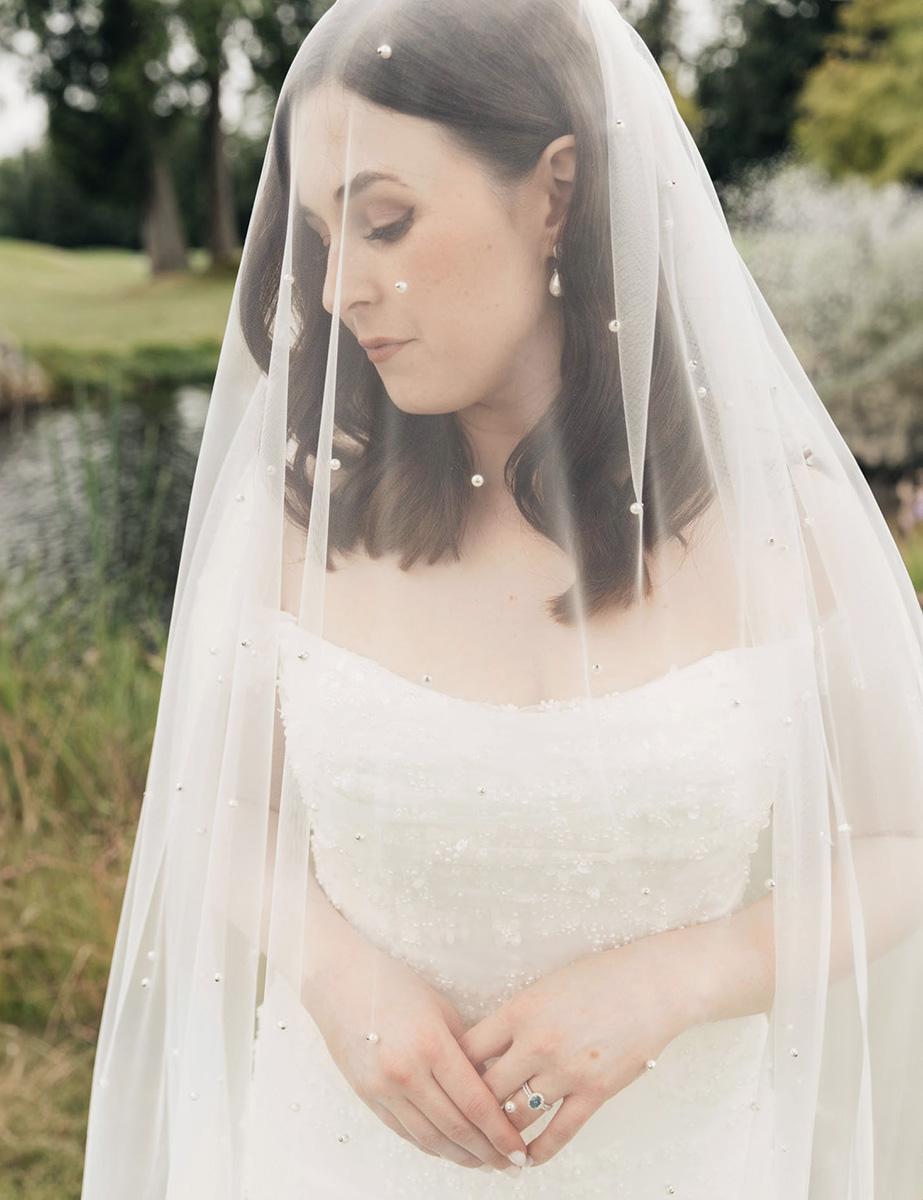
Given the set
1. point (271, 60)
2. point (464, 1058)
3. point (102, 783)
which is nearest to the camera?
point (464, 1058)

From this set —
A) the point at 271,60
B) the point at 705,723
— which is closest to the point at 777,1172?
the point at 705,723

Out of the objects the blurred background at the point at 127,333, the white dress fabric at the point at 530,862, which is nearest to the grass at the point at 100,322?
the blurred background at the point at 127,333

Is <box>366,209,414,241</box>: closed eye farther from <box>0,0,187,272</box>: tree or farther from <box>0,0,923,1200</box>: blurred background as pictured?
<box>0,0,187,272</box>: tree

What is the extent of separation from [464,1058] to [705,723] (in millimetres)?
423

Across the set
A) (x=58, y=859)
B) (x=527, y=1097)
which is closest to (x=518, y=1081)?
(x=527, y=1097)

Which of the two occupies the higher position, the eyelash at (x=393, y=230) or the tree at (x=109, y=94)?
the eyelash at (x=393, y=230)

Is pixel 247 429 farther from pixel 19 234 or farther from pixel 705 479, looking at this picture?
pixel 19 234

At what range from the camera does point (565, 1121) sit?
118 cm

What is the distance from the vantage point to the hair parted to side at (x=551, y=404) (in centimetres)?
120

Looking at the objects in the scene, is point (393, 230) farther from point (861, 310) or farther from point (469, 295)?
point (861, 310)

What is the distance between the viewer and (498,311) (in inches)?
50.3

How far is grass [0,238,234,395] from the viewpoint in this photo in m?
7.05

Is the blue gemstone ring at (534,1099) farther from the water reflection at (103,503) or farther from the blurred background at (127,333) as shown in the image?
the water reflection at (103,503)

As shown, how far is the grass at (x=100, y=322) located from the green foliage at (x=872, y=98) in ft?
29.0
